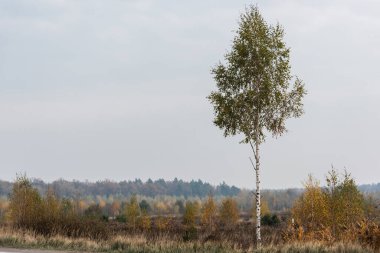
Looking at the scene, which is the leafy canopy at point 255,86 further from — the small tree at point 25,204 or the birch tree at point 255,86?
the small tree at point 25,204

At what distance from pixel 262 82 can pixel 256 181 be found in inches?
200

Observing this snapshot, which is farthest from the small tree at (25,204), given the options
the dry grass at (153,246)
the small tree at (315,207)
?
the small tree at (315,207)

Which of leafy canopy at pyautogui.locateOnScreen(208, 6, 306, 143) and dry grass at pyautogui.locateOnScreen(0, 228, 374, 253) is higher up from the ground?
→ leafy canopy at pyautogui.locateOnScreen(208, 6, 306, 143)

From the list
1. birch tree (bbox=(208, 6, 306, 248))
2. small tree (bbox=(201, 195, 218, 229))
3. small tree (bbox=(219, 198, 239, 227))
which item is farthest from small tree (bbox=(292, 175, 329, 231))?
small tree (bbox=(219, 198, 239, 227))

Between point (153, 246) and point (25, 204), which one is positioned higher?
point (25, 204)

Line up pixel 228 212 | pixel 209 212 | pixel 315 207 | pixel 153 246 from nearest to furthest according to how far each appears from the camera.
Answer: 1. pixel 153 246
2. pixel 315 207
3. pixel 209 212
4. pixel 228 212

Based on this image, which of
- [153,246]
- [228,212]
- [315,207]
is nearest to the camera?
[153,246]

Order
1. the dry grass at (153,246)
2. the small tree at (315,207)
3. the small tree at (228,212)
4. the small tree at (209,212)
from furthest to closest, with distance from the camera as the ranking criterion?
1. the small tree at (228,212)
2. the small tree at (209,212)
3. the small tree at (315,207)
4. the dry grass at (153,246)

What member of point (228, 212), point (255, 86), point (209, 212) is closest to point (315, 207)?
point (255, 86)

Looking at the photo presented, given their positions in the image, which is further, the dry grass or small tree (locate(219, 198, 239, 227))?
small tree (locate(219, 198, 239, 227))

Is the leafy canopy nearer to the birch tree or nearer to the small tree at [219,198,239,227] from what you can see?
the birch tree

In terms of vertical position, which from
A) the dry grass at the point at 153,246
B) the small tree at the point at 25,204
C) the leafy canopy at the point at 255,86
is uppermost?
the leafy canopy at the point at 255,86

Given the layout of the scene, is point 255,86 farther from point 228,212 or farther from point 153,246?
point 228,212

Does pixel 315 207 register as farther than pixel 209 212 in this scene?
No
